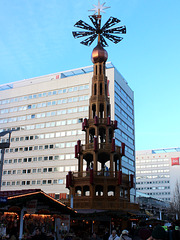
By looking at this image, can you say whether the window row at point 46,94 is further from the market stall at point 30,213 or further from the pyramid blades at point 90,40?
the market stall at point 30,213

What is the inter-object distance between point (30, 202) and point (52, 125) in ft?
179

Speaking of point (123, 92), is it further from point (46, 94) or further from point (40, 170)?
point (40, 170)

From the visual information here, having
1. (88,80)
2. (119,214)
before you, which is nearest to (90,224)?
(119,214)

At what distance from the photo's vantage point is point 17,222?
20.2 metres

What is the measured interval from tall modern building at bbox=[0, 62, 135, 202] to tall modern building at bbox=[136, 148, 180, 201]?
278 feet

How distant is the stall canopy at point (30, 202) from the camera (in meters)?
17.9

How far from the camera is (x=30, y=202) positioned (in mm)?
19188

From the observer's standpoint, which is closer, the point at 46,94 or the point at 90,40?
the point at 90,40

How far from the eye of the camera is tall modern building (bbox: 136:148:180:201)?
509 feet

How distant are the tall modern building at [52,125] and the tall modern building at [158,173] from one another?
84645mm

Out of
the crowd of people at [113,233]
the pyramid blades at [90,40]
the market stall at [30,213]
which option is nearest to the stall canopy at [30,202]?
the market stall at [30,213]

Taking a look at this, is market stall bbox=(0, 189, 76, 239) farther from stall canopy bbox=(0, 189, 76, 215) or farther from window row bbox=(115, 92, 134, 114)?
window row bbox=(115, 92, 134, 114)

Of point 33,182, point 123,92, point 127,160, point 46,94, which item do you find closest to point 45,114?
point 46,94

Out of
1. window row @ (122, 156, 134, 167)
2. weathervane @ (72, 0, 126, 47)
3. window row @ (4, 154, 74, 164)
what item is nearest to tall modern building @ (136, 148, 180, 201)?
window row @ (122, 156, 134, 167)
